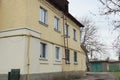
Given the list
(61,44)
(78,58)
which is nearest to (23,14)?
(61,44)

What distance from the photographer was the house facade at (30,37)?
1525cm

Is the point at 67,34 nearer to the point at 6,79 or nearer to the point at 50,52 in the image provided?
the point at 50,52

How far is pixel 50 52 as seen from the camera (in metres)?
19.2

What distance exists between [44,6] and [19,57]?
5472 millimetres

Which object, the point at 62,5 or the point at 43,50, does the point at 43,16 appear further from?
the point at 62,5

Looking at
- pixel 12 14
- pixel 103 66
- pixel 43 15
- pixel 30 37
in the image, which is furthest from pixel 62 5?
pixel 103 66

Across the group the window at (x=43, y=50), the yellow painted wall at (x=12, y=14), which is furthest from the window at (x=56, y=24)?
the yellow painted wall at (x=12, y=14)

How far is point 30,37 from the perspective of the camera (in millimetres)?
15680

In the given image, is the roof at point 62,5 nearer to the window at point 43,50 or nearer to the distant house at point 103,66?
the window at point 43,50

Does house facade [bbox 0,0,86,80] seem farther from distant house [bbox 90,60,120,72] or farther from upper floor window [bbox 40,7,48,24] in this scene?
distant house [bbox 90,60,120,72]

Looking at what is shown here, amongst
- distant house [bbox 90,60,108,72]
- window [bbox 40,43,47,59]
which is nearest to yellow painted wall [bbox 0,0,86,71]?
window [bbox 40,43,47,59]

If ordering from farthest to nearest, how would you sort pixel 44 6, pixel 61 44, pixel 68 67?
pixel 68 67 < pixel 61 44 < pixel 44 6

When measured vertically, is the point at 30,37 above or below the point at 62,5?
below

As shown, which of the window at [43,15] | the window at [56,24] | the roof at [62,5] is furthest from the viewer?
the window at [56,24]
